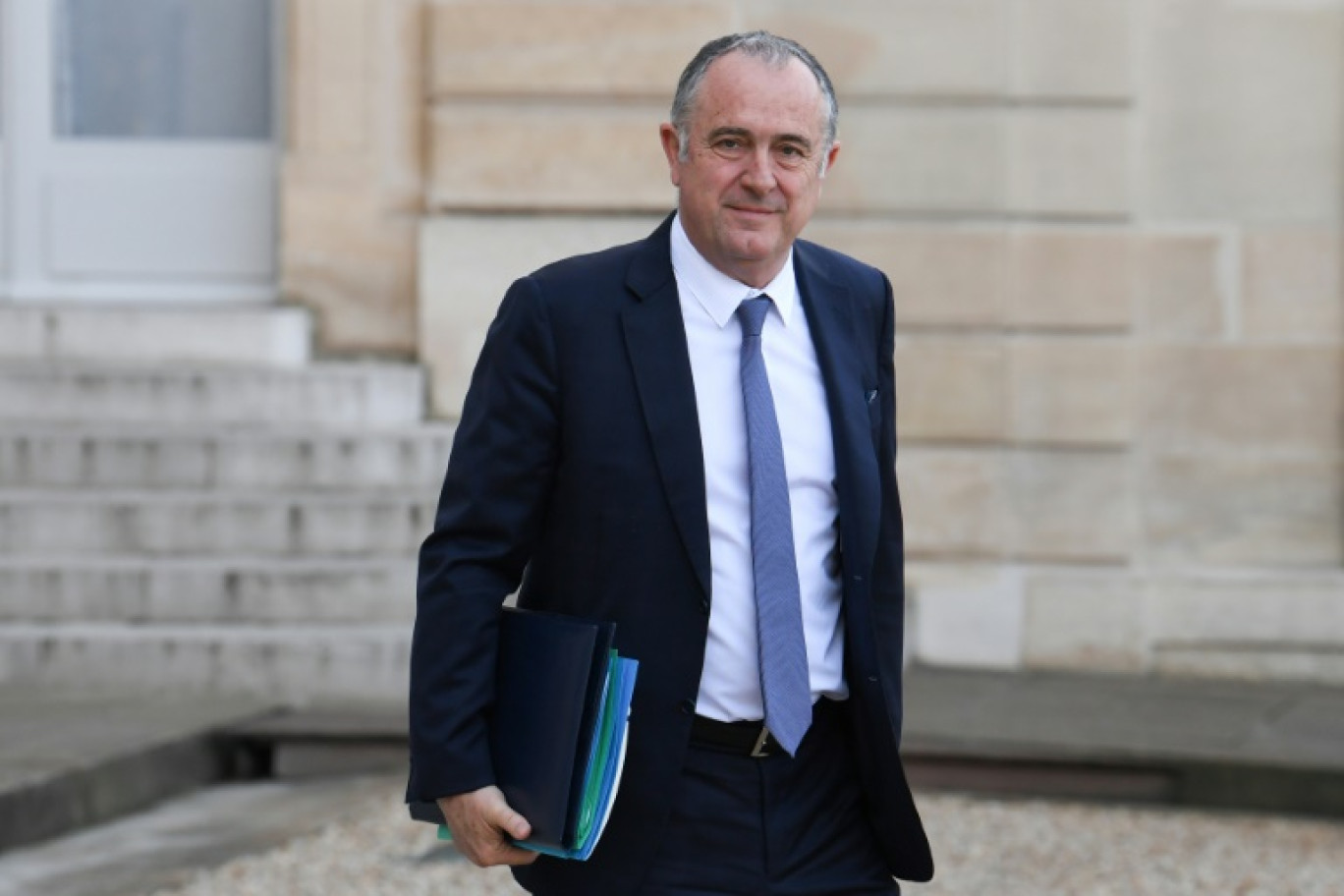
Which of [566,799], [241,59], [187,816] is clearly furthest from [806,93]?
[241,59]

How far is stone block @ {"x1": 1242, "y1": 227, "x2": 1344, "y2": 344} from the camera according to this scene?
8883 mm

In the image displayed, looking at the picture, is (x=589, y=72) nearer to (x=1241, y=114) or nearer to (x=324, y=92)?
(x=324, y=92)

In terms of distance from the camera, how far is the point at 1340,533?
8914 mm

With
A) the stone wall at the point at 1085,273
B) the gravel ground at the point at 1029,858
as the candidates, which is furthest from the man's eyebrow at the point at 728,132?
the stone wall at the point at 1085,273

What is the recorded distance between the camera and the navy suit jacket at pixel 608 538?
2.81 meters

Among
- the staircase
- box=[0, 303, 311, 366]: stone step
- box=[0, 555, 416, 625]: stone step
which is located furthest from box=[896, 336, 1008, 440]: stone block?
box=[0, 303, 311, 366]: stone step

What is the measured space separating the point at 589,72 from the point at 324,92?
41.8 inches

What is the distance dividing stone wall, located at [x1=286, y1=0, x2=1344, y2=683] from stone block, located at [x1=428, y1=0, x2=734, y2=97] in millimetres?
11

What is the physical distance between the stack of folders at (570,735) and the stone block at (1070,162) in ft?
20.9

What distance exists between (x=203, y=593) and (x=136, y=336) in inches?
61.8

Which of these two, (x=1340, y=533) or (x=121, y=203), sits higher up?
(x=121, y=203)

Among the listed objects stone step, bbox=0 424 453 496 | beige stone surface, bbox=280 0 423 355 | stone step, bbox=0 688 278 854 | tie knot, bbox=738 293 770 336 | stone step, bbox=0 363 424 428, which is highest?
beige stone surface, bbox=280 0 423 355

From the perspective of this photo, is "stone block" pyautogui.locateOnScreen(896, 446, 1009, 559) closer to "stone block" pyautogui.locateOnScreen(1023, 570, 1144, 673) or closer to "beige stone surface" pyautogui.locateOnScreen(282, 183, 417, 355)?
"stone block" pyautogui.locateOnScreen(1023, 570, 1144, 673)

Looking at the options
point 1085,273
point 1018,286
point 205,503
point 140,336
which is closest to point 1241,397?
point 1085,273
